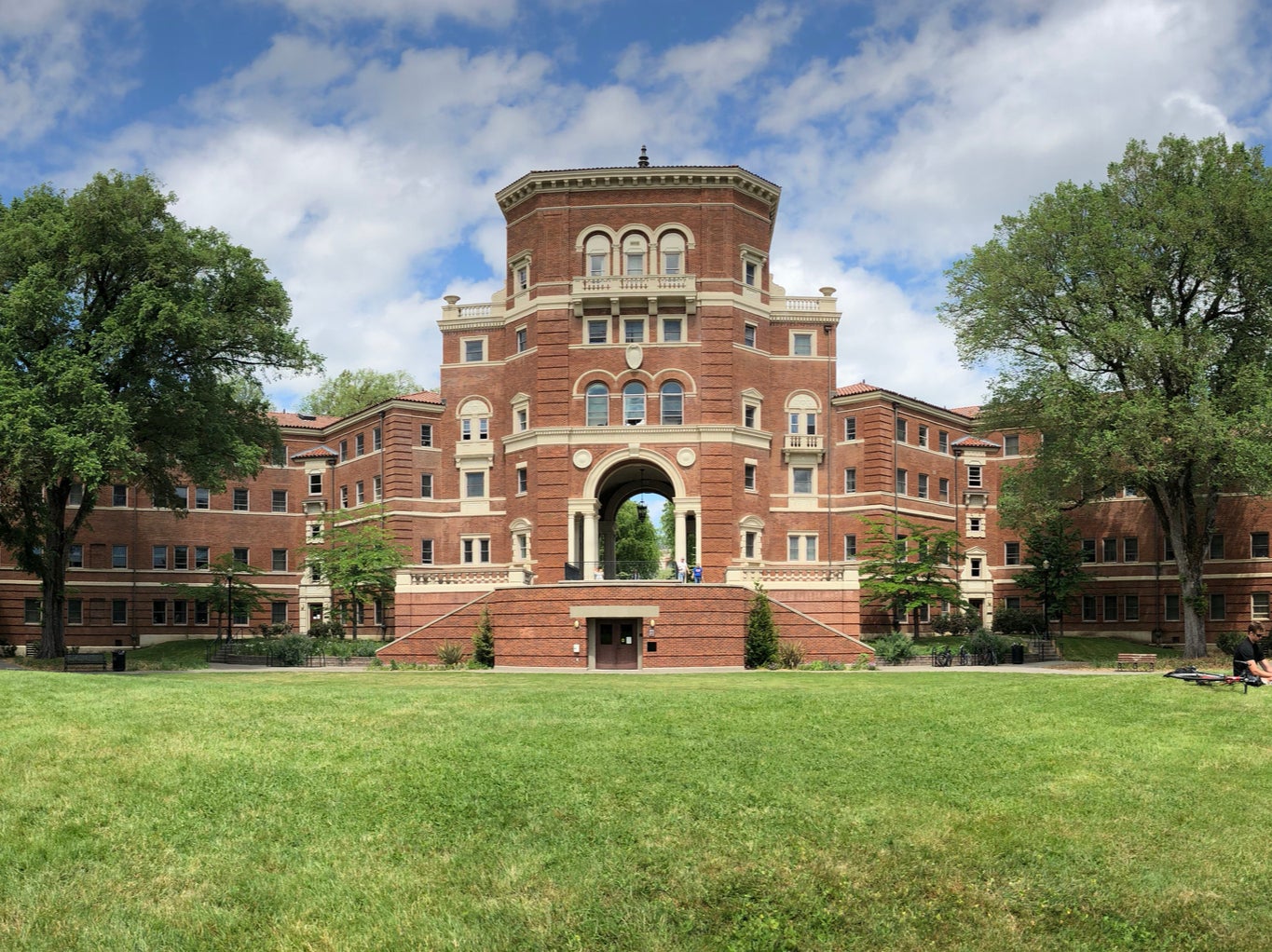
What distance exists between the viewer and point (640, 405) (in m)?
54.8

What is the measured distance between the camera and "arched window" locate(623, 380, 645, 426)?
54812mm

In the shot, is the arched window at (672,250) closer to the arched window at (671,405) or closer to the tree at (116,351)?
the arched window at (671,405)

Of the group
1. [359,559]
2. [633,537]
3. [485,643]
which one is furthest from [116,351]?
[633,537]

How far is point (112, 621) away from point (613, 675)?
4029 centimetres

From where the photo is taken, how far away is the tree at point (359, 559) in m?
58.7

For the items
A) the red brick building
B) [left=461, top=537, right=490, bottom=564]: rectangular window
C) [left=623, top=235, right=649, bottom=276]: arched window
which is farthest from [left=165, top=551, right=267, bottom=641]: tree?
[left=623, top=235, right=649, bottom=276]: arched window

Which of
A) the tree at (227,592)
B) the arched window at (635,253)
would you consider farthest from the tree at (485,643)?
the tree at (227,592)

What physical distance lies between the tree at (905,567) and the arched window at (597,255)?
1805 centimetres

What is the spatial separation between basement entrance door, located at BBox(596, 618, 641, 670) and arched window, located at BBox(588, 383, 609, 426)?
37.9 feet

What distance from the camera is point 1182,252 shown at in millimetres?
41719

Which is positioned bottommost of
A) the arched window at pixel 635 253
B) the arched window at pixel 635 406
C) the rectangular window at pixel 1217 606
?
the rectangular window at pixel 1217 606

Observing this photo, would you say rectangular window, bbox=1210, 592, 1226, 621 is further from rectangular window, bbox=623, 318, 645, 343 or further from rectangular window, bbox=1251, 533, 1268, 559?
rectangular window, bbox=623, 318, 645, 343

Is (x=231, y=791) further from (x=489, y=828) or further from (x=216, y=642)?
(x=216, y=642)

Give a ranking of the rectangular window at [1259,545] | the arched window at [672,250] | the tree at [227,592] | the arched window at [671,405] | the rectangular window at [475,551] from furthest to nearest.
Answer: the tree at [227,592] < the rectangular window at [475,551] < the rectangular window at [1259,545] < the arched window at [672,250] < the arched window at [671,405]
